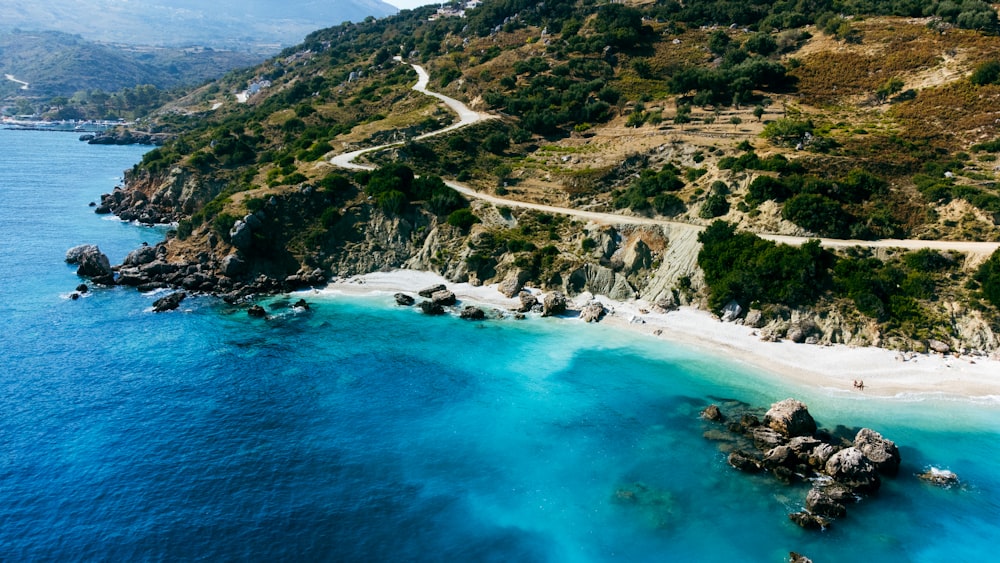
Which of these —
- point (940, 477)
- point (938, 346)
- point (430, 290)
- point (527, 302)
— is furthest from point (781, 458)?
point (430, 290)

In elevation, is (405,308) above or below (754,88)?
below

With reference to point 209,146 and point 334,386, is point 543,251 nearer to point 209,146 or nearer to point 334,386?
point 334,386

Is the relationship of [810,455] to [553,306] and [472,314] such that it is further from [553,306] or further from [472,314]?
[472,314]

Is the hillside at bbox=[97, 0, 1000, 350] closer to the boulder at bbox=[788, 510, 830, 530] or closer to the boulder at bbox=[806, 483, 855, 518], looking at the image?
the boulder at bbox=[806, 483, 855, 518]

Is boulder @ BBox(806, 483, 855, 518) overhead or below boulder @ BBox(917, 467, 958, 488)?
below

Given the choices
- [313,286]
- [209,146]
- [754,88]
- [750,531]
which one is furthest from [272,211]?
[754,88]

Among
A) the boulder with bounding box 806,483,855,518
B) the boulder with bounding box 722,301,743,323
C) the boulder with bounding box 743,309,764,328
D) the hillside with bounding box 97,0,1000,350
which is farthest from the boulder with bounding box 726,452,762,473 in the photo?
the boulder with bounding box 722,301,743,323
